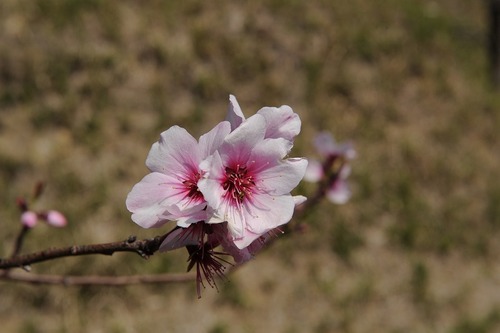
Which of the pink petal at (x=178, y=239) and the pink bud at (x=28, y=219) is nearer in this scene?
the pink petal at (x=178, y=239)

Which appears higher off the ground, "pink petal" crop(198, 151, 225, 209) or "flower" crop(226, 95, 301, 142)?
"flower" crop(226, 95, 301, 142)

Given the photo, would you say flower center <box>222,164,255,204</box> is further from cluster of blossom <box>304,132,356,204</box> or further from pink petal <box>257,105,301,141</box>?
cluster of blossom <box>304,132,356,204</box>

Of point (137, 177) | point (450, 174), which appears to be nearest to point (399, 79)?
point (450, 174)

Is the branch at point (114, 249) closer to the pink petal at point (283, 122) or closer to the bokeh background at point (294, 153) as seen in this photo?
the pink petal at point (283, 122)

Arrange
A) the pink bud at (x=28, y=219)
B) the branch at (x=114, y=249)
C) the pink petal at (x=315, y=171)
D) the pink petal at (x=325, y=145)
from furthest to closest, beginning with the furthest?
the pink petal at (x=325, y=145) → the pink petal at (x=315, y=171) → the pink bud at (x=28, y=219) → the branch at (x=114, y=249)

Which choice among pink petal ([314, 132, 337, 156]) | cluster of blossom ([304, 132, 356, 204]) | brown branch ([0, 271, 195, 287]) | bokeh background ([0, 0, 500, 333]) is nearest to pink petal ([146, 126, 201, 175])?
brown branch ([0, 271, 195, 287])

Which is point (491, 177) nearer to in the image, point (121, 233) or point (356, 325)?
point (356, 325)

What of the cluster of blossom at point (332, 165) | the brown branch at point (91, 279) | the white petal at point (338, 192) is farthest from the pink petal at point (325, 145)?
the brown branch at point (91, 279)
